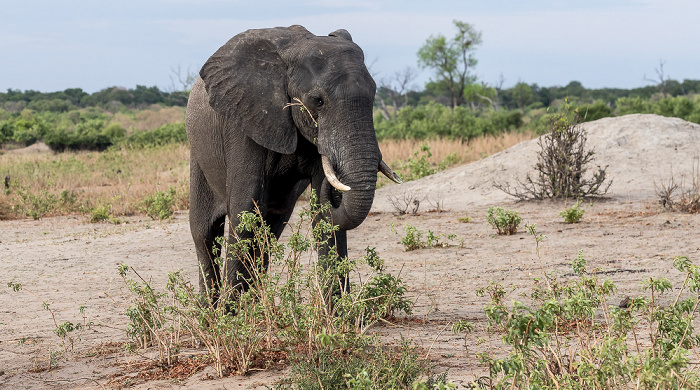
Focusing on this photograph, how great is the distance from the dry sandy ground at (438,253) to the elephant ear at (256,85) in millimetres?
1451

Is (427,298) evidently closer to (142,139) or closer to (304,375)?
(304,375)

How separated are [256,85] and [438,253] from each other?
4.38 metres

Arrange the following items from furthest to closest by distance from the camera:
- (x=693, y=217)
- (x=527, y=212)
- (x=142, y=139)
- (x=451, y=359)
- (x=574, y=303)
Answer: (x=142, y=139) < (x=527, y=212) < (x=693, y=217) < (x=451, y=359) < (x=574, y=303)

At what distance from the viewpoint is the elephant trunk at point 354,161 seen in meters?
4.84

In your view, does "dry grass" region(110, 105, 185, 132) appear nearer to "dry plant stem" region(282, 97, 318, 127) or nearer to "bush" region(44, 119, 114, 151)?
"bush" region(44, 119, 114, 151)

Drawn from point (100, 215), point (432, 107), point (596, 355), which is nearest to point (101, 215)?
point (100, 215)

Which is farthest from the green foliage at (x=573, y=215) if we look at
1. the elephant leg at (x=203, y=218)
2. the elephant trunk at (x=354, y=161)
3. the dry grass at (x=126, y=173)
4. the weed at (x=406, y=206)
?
the dry grass at (x=126, y=173)

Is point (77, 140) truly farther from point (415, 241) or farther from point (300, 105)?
point (300, 105)

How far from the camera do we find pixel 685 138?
15.2 m

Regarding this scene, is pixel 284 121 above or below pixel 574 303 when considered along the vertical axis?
above

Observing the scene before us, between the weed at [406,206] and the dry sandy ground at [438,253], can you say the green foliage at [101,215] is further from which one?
the weed at [406,206]

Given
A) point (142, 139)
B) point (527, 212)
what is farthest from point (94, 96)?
point (527, 212)

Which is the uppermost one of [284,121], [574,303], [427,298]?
[284,121]

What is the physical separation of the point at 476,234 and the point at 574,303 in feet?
22.8
